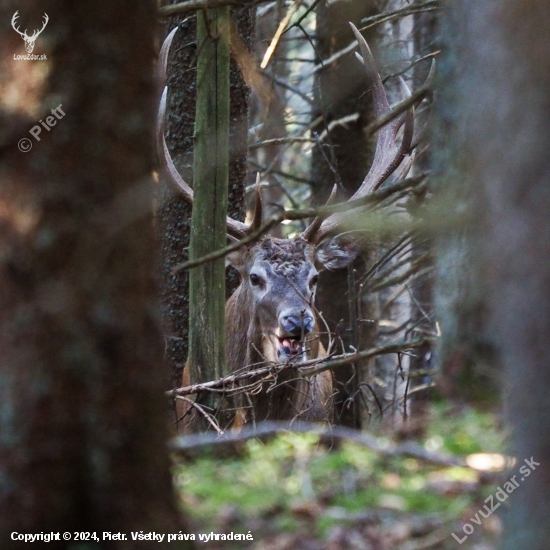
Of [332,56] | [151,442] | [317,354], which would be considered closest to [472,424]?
[151,442]

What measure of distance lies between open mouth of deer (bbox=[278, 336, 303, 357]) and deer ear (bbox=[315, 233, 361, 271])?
4.38 ft

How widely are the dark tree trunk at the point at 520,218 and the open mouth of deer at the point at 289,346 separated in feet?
13.4

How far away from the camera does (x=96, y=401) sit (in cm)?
293

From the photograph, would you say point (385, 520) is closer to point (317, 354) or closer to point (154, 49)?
point (154, 49)

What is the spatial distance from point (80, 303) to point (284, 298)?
4.19m

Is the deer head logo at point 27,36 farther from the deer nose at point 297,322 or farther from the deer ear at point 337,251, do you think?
the deer ear at point 337,251

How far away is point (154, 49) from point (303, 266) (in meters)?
4.36

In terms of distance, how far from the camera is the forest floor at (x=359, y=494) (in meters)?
3.51

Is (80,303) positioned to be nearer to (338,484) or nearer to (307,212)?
(307,212)

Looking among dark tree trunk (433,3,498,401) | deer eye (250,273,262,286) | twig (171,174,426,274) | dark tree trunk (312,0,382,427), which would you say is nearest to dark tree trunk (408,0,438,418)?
dark tree trunk (312,0,382,427)

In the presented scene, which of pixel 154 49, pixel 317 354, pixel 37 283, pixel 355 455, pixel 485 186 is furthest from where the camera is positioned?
pixel 317 354

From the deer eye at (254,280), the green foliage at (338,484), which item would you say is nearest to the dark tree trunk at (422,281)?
the deer eye at (254,280)

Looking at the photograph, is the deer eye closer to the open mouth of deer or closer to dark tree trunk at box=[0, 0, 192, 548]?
the open mouth of deer

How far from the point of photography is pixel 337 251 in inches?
314
